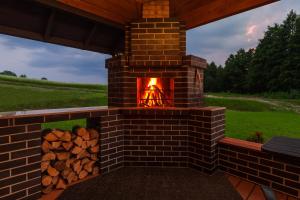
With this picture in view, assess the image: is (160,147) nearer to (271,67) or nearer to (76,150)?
(76,150)

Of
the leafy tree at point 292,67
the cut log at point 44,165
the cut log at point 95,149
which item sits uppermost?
the leafy tree at point 292,67

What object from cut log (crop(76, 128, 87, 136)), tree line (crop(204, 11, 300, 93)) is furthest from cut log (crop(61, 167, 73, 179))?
tree line (crop(204, 11, 300, 93))

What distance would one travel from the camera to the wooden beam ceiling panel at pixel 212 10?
2756mm

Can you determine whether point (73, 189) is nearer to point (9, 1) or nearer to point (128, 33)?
point (128, 33)

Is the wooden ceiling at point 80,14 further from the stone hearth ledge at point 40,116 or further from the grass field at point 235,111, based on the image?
the grass field at point 235,111

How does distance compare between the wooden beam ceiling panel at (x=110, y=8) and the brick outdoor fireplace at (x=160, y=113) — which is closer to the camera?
the wooden beam ceiling panel at (x=110, y=8)

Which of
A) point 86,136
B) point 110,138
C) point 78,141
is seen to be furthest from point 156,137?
point 78,141

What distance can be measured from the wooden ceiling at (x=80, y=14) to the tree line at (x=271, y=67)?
18.2m

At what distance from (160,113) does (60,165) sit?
5.43ft

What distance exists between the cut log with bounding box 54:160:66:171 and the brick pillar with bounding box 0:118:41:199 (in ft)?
→ 0.93

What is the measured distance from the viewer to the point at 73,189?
102 inches

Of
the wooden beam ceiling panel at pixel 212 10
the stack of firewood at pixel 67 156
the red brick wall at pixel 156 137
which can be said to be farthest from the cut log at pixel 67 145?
the wooden beam ceiling panel at pixel 212 10

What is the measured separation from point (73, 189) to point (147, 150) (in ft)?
4.21

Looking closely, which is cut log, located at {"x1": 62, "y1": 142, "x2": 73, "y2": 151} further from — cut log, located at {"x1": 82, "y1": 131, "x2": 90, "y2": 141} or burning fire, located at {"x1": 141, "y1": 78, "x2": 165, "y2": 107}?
burning fire, located at {"x1": 141, "y1": 78, "x2": 165, "y2": 107}
